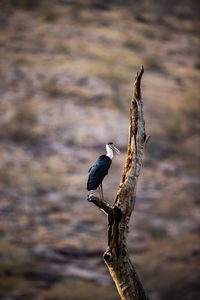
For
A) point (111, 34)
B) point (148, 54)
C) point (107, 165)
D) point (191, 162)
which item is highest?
point (111, 34)

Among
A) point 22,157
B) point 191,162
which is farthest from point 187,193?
point 22,157

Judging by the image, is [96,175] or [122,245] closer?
[122,245]

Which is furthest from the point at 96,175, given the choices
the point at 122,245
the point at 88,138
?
the point at 88,138

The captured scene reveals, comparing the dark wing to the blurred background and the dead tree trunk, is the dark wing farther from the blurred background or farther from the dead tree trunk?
the blurred background

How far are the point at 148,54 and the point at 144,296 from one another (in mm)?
16720

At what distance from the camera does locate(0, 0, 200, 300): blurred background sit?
14.1m

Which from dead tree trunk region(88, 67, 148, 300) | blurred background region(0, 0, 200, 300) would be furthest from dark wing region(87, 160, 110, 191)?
blurred background region(0, 0, 200, 300)

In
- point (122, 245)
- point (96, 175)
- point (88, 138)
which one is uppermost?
point (88, 138)

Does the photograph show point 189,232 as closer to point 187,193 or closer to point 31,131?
point 187,193

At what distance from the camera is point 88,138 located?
17.7m

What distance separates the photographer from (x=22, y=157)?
56.5 feet

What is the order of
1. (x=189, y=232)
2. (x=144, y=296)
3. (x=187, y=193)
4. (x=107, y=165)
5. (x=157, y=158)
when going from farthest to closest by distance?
1. (x=157, y=158)
2. (x=187, y=193)
3. (x=189, y=232)
4. (x=107, y=165)
5. (x=144, y=296)

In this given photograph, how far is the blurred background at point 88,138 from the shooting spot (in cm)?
1407

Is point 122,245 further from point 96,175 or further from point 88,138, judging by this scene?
point 88,138
